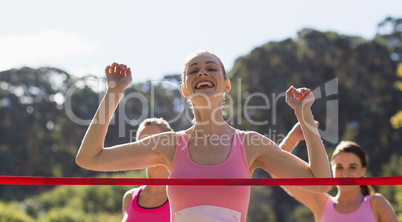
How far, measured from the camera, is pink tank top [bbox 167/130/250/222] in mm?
2193

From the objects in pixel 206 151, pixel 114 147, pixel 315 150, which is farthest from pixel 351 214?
pixel 114 147

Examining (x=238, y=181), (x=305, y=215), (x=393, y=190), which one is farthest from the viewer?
(x=305, y=215)

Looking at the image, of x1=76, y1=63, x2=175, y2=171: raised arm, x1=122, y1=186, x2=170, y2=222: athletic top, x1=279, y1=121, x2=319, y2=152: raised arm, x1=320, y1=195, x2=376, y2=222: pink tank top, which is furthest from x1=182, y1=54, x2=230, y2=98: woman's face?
x1=320, y1=195, x2=376, y2=222: pink tank top

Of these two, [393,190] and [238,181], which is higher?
[238,181]

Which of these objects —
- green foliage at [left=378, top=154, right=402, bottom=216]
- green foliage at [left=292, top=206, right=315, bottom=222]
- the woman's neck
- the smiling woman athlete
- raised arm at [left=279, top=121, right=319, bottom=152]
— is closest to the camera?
the smiling woman athlete

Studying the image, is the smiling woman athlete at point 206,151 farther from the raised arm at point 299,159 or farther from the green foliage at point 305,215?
the green foliage at point 305,215

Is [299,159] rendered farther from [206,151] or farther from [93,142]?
[93,142]

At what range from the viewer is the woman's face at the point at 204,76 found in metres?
2.38

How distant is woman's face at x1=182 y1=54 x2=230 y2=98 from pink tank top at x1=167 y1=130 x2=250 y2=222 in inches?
12.5

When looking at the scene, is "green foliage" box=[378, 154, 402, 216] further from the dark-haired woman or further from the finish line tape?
the finish line tape

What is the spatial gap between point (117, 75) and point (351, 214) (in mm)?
2016

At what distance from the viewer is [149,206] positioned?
3539 millimetres

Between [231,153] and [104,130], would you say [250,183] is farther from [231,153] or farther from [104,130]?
[104,130]

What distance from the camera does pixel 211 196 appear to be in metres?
2.22
